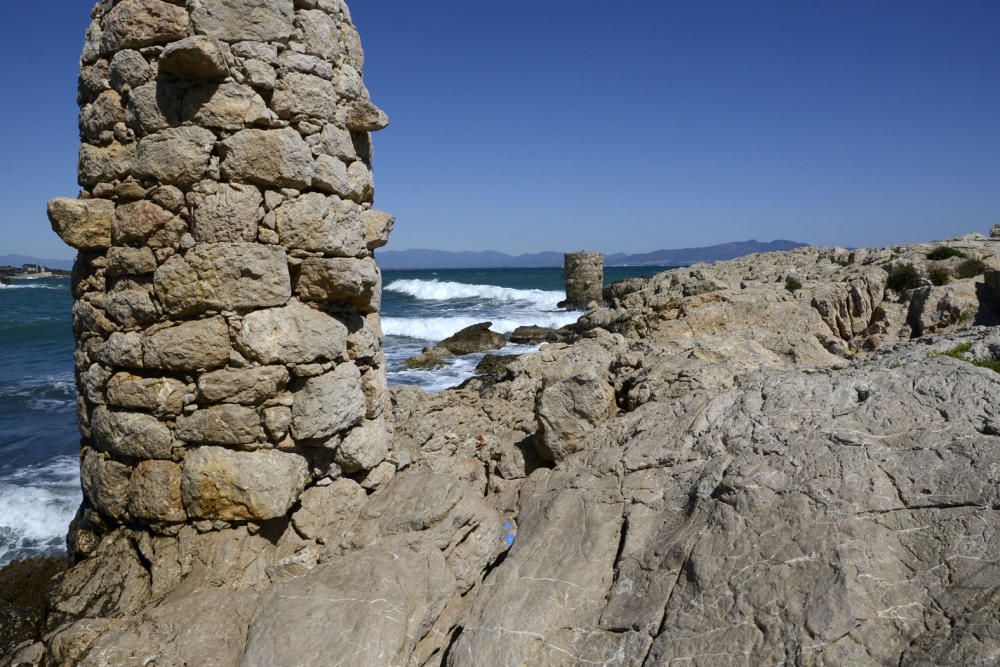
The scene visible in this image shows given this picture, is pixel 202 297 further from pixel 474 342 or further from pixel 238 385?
pixel 474 342

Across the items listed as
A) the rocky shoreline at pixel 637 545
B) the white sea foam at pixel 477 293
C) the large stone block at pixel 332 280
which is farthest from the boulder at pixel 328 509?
the white sea foam at pixel 477 293

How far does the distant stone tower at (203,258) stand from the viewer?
13.2 feet

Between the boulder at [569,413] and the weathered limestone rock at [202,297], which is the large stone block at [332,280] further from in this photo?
the boulder at [569,413]

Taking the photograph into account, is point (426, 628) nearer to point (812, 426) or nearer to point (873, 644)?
point (873, 644)

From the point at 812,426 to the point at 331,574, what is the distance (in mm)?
3135

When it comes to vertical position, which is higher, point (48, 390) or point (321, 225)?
point (321, 225)

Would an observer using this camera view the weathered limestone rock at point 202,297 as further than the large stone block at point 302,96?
No

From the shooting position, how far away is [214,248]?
3.99 meters

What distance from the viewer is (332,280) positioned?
4.33m

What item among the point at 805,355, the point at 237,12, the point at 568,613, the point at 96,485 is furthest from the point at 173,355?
the point at 805,355

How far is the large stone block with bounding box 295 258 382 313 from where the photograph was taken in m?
4.30

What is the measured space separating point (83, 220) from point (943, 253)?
1335cm

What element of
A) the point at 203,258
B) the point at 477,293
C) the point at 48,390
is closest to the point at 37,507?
the point at 203,258

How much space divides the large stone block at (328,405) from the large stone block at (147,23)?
2409mm
